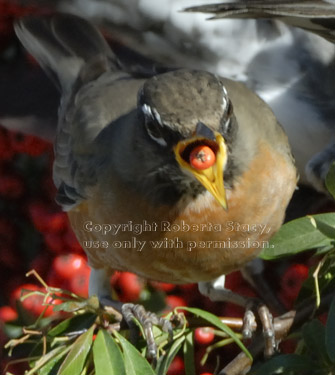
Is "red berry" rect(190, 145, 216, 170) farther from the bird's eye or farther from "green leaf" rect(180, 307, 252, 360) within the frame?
"green leaf" rect(180, 307, 252, 360)

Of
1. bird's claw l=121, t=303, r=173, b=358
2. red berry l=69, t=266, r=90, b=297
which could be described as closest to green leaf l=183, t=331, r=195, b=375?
bird's claw l=121, t=303, r=173, b=358

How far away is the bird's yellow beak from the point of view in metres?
1.35

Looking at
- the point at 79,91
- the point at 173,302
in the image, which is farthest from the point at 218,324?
the point at 79,91

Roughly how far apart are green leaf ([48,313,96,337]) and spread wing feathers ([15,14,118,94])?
35.8 inches

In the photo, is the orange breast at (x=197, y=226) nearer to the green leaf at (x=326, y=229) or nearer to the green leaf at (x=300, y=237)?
the green leaf at (x=300, y=237)

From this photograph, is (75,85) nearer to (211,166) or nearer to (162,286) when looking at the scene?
(162,286)

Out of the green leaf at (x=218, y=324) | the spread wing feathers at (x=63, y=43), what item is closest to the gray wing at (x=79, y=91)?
the spread wing feathers at (x=63, y=43)

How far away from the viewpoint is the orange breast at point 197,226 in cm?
167

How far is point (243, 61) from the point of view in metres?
2.28

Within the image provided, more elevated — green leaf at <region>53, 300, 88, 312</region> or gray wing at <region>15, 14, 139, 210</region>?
green leaf at <region>53, 300, 88, 312</region>

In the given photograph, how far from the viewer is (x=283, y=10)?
5.62ft

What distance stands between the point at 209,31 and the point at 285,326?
105 cm

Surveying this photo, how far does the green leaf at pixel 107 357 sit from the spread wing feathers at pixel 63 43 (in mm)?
1029

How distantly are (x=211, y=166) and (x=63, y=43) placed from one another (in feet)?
3.58
